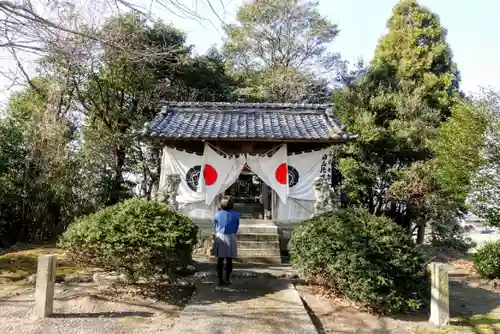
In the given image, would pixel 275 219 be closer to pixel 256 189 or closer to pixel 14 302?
pixel 256 189

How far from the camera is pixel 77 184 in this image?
40.5 feet

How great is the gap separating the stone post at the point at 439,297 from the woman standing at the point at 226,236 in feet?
10.6

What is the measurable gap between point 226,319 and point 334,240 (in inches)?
83.5

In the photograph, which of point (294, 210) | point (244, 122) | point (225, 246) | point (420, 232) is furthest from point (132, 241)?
point (420, 232)

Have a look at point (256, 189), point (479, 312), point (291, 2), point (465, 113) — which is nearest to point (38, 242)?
point (256, 189)

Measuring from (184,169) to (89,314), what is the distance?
567 centimetres

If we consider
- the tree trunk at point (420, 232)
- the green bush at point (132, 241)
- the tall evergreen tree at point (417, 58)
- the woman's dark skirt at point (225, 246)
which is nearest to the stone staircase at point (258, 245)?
the woman's dark skirt at point (225, 246)

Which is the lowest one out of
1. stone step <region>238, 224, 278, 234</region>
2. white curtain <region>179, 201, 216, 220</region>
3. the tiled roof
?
stone step <region>238, 224, 278, 234</region>

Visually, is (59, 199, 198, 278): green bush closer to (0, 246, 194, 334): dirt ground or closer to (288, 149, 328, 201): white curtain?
(0, 246, 194, 334): dirt ground

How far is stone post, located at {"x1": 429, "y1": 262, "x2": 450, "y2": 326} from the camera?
5504mm

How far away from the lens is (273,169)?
1059 centimetres

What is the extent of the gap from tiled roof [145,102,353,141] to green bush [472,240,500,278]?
171 inches

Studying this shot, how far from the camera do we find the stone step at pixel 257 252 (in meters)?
9.22

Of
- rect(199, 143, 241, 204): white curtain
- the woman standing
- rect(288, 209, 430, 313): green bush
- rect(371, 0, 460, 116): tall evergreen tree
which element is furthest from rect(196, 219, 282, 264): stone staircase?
rect(371, 0, 460, 116): tall evergreen tree
